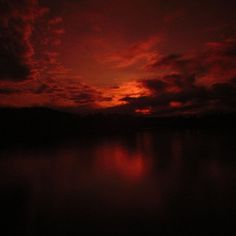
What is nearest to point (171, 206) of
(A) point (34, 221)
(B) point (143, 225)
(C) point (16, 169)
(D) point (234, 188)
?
(B) point (143, 225)

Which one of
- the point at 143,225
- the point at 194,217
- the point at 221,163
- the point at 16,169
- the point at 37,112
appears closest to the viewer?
the point at 143,225

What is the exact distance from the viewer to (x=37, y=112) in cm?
12631

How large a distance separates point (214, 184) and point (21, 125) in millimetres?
89737

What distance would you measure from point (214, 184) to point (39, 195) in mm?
12546

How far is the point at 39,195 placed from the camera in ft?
49.6

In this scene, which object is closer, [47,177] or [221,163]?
[47,177]

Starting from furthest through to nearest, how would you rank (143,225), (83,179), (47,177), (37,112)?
1. (37,112)
2. (47,177)
3. (83,179)
4. (143,225)

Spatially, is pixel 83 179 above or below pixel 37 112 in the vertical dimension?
below

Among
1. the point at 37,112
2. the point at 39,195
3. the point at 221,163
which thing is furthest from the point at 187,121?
the point at 39,195

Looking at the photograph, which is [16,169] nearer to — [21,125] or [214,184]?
[214,184]

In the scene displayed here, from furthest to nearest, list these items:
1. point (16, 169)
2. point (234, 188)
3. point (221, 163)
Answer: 1. point (16, 169)
2. point (221, 163)
3. point (234, 188)

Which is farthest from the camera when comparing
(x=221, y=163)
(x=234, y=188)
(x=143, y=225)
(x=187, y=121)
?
(x=187, y=121)

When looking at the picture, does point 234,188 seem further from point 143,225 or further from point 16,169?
point 16,169

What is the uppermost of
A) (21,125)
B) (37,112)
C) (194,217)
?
(37,112)
